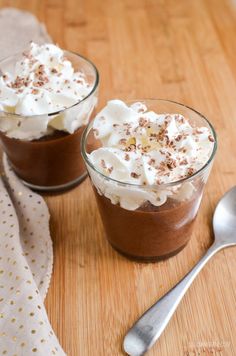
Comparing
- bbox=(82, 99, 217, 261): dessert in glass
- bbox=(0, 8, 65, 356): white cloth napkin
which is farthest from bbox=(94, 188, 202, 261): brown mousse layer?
bbox=(0, 8, 65, 356): white cloth napkin

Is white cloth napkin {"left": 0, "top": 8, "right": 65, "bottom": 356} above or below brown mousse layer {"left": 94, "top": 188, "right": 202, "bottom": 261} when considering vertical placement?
below

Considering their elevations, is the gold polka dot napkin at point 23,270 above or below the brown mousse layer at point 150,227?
below

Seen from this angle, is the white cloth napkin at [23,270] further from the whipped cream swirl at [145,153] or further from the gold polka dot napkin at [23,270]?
the whipped cream swirl at [145,153]

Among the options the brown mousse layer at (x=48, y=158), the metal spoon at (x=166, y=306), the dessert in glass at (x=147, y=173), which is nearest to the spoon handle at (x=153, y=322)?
the metal spoon at (x=166, y=306)

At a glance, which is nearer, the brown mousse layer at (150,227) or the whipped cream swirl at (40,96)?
the brown mousse layer at (150,227)

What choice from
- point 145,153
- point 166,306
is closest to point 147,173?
point 145,153

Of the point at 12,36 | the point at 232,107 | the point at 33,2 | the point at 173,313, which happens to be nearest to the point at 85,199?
the point at 173,313

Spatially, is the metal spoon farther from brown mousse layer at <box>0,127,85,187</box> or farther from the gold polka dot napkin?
brown mousse layer at <box>0,127,85,187</box>
